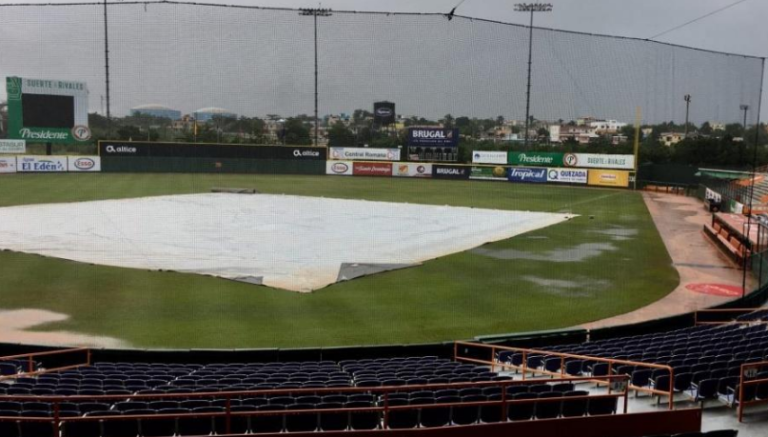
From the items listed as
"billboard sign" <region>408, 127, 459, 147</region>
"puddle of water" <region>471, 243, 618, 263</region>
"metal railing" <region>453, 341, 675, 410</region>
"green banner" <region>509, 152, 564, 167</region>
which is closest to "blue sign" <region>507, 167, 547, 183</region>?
"green banner" <region>509, 152, 564, 167</region>

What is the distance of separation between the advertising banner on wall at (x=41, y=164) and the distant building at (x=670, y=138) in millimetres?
49812

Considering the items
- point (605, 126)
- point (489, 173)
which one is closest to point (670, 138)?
point (605, 126)

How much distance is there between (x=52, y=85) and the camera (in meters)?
55.6

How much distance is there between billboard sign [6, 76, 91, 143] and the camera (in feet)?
179

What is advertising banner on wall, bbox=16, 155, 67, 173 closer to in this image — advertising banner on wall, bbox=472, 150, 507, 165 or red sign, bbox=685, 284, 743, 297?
advertising banner on wall, bbox=472, 150, 507, 165

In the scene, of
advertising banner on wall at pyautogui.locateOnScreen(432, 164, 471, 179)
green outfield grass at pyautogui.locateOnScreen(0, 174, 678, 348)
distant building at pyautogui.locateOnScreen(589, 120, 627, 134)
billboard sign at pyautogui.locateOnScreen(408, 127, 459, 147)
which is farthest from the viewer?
advertising banner on wall at pyautogui.locateOnScreen(432, 164, 471, 179)

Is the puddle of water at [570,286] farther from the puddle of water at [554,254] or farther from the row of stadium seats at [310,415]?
the row of stadium seats at [310,415]

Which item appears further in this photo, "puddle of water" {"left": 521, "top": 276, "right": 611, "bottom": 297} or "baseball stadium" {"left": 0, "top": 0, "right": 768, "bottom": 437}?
"puddle of water" {"left": 521, "top": 276, "right": 611, "bottom": 297}

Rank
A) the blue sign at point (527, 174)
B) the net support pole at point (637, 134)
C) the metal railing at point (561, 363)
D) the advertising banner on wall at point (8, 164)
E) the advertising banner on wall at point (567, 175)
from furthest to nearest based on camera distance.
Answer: the blue sign at point (527, 174) → the advertising banner on wall at point (567, 175) → the advertising banner on wall at point (8, 164) → the net support pole at point (637, 134) → the metal railing at point (561, 363)

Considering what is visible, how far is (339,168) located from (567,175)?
23.0m

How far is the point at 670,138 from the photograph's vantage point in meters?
44.5

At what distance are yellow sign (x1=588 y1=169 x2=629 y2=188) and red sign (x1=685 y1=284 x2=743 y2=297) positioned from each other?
1619 inches

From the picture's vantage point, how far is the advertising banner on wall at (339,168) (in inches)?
2729

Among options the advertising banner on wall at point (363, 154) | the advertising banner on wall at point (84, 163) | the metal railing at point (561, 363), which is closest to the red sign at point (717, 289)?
the metal railing at point (561, 363)
